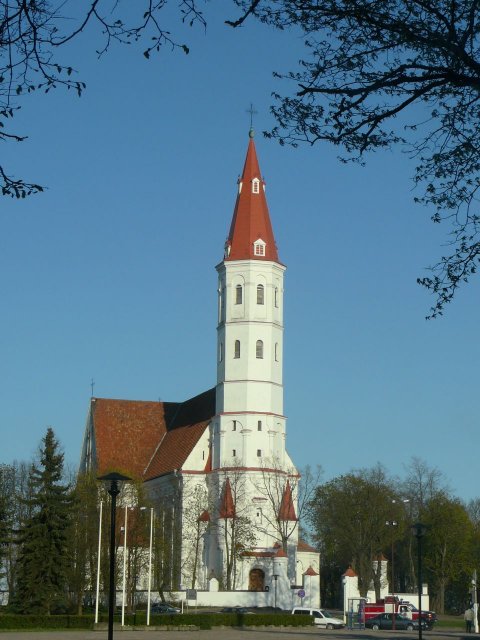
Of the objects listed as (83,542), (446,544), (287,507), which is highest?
(287,507)

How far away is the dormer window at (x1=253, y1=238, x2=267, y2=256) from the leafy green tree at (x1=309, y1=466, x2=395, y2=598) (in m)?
18.6

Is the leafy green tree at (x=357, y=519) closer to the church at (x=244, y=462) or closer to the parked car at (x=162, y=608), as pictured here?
the church at (x=244, y=462)

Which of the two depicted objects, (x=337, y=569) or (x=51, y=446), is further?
(x=337, y=569)

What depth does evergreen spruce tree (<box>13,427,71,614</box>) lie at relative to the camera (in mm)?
59438

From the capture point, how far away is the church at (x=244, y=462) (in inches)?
3068

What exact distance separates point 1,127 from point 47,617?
152 feet

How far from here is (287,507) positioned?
8000cm

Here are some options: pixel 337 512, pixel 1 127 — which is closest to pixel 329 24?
pixel 1 127

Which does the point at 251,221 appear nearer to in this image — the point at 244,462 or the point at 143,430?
the point at 244,462

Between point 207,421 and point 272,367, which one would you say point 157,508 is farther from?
point 272,367

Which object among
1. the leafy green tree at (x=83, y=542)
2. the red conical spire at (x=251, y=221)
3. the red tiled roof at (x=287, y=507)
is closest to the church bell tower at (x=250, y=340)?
the red conical spire at (x=251, y=221)

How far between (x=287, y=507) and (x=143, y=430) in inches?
775

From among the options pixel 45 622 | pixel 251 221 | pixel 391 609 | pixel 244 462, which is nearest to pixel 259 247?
pixel 251 221

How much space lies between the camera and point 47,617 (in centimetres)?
5497
